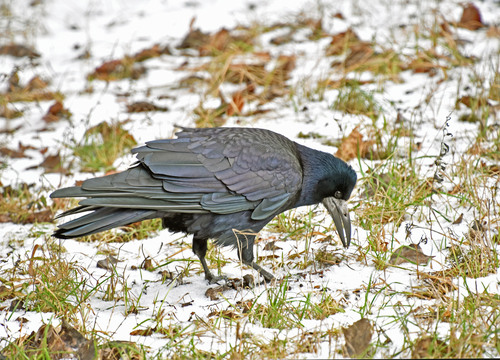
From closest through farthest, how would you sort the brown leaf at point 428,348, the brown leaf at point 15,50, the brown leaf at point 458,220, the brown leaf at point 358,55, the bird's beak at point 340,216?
the brown leaf at point 428,348
the bird's beak at point 340,216
the brown leaf at point 458,220
the brown leaf at point 358,55
the brown leaf at point 15,50

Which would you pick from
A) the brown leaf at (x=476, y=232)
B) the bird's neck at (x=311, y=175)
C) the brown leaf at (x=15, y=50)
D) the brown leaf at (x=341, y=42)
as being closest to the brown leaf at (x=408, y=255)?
the brown leaf at (x=476, y=232)

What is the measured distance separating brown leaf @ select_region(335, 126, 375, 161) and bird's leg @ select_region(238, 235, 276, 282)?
1.43 m

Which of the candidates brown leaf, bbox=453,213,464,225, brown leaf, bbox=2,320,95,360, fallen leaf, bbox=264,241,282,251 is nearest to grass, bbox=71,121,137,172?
fallen leaf, bbox=264,241,282,251

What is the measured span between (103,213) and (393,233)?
5.55ft

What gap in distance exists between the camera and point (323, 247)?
3.63m

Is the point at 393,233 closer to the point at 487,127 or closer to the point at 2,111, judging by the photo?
the point at 487,127

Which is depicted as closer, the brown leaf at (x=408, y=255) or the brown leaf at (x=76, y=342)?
the brown leaf at (x=76, y=342)

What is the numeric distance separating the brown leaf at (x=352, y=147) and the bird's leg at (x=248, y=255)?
1426 millimetres

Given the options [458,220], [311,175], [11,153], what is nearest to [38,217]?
[11,153]

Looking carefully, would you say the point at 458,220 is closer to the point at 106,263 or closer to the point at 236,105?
the point at 106,263

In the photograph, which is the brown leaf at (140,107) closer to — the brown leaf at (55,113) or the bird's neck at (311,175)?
the brown leaf at (55,113)

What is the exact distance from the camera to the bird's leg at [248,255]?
11.2 ft

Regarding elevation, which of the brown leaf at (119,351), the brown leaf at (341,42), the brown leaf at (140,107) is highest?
the brown leaf at (341,42)

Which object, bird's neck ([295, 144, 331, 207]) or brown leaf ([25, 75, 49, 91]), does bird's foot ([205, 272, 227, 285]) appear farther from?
brown leaf ([25, 75, 49, 91])
